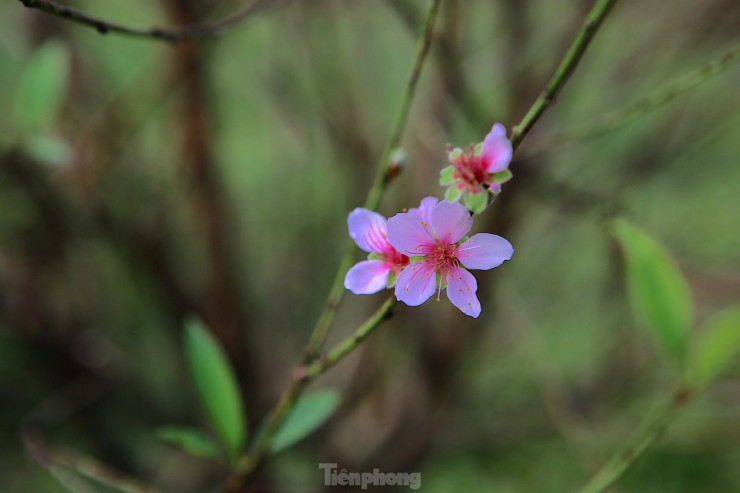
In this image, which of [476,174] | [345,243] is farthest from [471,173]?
[345,243]

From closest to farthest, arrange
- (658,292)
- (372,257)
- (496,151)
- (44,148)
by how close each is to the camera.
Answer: (496,151) < (372,257) < (658,292) < (44,148)

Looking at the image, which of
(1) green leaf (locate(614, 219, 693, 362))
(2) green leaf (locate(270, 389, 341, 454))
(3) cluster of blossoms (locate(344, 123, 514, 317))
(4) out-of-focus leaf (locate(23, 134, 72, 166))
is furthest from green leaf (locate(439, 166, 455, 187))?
(4) out-of-focus leaf (locate(23, 134, 72, 166))

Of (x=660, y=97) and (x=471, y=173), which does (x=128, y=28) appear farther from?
(x=660, y=97)

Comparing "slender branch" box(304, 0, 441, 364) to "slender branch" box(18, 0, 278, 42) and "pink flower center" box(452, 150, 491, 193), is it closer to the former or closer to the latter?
"pink flower center" box(452, 150, 491, 193)

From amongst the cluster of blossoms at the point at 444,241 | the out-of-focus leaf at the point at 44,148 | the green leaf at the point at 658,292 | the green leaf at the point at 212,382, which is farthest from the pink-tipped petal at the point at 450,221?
the out-of-focus leaf at the point at 44,148

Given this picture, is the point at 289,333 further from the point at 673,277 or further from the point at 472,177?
the point at 472,177

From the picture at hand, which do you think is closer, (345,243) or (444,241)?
(444,241)

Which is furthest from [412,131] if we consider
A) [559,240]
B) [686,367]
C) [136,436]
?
[136,436]

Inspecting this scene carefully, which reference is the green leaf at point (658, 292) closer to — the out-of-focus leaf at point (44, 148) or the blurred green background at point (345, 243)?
the blurred green background at point (345, 243)
